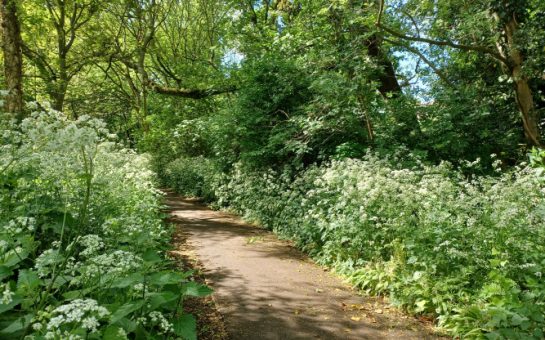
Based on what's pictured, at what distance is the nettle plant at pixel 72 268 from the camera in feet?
7.54

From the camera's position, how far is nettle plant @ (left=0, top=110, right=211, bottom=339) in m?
2.30

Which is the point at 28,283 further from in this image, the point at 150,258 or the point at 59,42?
the point at 59,42

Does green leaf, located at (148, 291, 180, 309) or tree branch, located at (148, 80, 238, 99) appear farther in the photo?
tree branch, located at (148, 80, 238, 99)

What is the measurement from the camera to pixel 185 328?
2947mm

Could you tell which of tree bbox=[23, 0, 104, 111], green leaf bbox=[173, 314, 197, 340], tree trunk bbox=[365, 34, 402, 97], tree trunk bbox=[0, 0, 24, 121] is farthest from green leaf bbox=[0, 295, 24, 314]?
tree bbox=[23, 0, 104, 111]

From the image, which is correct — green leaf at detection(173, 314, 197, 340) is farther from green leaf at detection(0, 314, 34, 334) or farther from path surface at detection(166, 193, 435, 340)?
path surface at detection(166, 193, 435, 340)

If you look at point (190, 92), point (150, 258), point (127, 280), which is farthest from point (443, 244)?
point (190, 92)

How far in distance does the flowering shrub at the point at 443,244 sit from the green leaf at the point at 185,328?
3069 millimetres

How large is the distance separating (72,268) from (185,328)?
95 centimetres

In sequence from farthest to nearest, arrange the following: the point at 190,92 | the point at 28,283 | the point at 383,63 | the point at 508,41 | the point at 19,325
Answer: the point at 190,92
the point at 383,63
the point at 508,41
the point at 28,283
the point at 19,325

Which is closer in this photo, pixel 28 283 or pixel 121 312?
pixel 121 312

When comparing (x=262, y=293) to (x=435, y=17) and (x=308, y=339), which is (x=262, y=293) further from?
(x=435, y=17)

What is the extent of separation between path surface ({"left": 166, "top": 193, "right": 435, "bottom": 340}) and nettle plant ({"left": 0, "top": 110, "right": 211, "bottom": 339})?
149 cm

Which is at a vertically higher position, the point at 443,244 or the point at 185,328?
the point at 443,244
